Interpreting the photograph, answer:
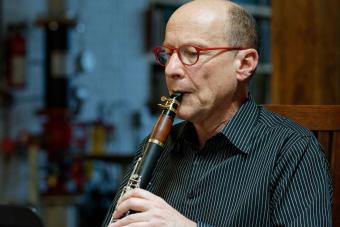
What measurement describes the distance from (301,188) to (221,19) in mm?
425

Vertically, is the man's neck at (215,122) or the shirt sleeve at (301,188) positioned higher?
the man's neck at (215,122)

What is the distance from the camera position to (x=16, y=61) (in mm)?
4387

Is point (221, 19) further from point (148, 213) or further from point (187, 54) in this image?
point (148, 213)

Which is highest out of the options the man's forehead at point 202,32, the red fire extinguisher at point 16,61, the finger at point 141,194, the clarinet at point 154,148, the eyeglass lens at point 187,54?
the man's forehead at point 202,32

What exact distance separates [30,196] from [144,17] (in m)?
1.92

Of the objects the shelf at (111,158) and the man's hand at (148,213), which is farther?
the shelf at (111,158)

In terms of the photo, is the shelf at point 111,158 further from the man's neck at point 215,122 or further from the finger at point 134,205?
the finger at point 134,205

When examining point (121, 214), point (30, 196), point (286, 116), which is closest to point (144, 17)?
point (30, 196)

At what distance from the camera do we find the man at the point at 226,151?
4.25ft

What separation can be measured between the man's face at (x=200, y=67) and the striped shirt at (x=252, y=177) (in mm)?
86

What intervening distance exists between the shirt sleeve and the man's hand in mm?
198

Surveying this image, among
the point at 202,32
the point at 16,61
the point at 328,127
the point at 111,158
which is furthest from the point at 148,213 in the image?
the point at 16,61

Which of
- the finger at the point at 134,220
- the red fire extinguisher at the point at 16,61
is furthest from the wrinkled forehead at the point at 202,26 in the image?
the red fire extinguisher at the point at 16,61

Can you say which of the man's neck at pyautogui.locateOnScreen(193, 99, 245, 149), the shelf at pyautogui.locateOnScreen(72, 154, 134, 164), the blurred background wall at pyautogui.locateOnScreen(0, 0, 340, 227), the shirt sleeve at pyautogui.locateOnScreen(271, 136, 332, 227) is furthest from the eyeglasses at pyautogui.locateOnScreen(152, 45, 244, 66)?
the shelf at pyautogui.locateOnScreen(72, 154, 134, 164)
